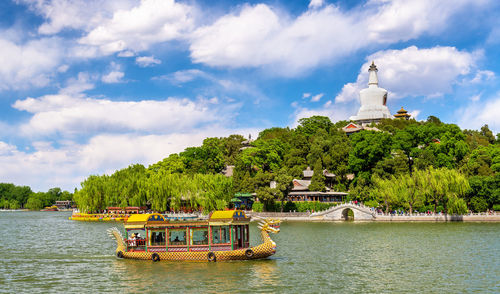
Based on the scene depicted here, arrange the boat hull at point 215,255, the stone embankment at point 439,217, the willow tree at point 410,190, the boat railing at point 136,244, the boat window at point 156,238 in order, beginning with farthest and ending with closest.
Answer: the willow tree at point 410,190 < the stone embankment at point 439,217 < the boat railing at point 136,244 < the boat window at point 156,238 < the boat hull at point 215,255

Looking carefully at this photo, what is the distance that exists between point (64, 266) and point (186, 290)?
10.6 metres

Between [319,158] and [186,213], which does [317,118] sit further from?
[186,213]

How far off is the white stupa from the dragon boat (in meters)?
89.9

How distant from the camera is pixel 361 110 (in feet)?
386

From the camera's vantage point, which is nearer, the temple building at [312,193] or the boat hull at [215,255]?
the boat hull at [215,255]

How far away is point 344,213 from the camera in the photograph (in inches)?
2795

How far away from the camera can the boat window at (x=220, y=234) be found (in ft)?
92.0

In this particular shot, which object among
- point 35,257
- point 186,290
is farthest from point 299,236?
point 186,290

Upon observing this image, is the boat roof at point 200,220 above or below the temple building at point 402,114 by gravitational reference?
below

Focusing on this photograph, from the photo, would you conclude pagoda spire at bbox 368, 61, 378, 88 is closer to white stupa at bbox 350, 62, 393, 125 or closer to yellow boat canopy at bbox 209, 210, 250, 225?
white stupa at bbox 350, 62, 393, 125

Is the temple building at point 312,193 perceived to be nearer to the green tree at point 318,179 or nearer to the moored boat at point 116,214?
the green tree at point 318,179

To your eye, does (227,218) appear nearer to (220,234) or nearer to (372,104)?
→ (220,234)

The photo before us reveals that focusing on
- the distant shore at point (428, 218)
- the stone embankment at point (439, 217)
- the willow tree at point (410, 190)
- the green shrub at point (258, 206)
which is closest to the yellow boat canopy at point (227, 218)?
the distant shore at point (428, 218)

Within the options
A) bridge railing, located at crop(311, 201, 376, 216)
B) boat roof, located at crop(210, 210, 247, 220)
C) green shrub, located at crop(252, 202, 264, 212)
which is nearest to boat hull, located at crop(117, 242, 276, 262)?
boat roof, located at crop(210, 210, 247, 220)
